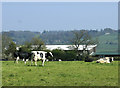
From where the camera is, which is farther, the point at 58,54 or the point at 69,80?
the point at 58,54

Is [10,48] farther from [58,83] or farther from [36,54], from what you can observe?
[58,83]

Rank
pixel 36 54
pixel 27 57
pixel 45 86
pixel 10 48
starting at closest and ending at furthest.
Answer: pixel 45 86 < pixel 36 54 < pixel 27 57 < pixel 10 48

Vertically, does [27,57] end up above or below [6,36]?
below

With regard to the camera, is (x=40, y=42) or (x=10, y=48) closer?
(x=10, y=48)

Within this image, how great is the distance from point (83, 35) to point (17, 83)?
64.6 m

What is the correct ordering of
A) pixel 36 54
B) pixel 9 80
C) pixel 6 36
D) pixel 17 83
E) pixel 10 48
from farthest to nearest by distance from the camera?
1. pixel 6 36
2. pixel 10 48
3. pixel 36 54
4. pixel 9 80
5. pixel 17 83

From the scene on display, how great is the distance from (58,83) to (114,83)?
2191mm

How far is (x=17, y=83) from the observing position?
45.5 feet

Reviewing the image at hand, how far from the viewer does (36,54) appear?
2594 centimetres

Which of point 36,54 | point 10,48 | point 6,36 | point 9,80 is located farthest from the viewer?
point 6,36

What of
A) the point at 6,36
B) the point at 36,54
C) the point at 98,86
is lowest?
the point at 98,86

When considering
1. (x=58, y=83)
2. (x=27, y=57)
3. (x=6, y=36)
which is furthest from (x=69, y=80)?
(x=6, y=36)

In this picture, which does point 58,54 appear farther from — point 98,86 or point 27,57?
point 98,86

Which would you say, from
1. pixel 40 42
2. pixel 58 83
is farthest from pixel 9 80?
pixel 40 42
